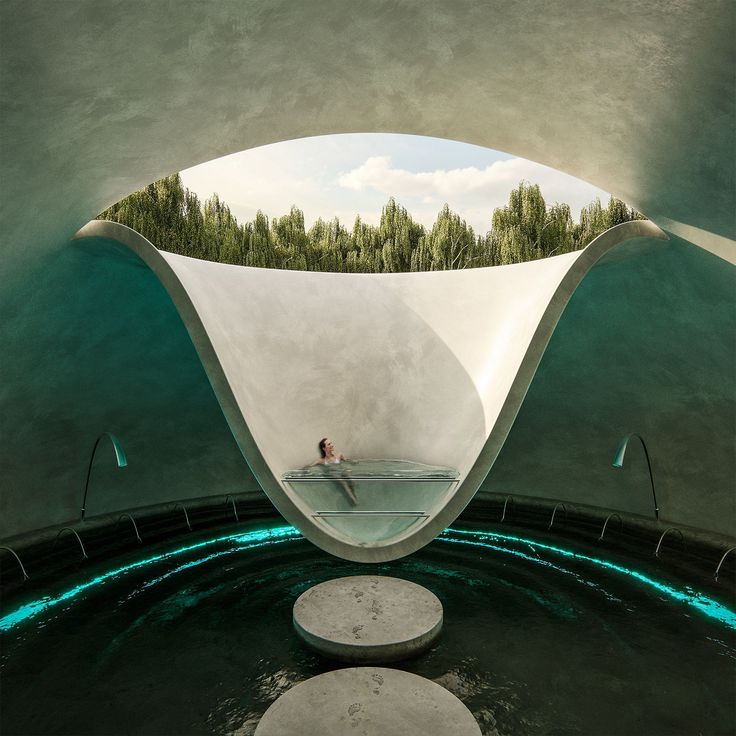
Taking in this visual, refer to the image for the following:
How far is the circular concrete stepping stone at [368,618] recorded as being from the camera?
5383 millimetres

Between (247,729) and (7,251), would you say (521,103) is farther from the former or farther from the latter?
(247,729)

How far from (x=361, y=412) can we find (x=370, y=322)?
148 cm

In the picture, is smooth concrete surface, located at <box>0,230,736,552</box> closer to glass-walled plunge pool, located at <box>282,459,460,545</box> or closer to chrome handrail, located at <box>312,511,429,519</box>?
glass-walled plunge pool, located at <box>282,459,460,545</box>

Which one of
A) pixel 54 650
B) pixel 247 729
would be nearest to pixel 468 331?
pixel 247 729

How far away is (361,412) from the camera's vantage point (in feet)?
28.7

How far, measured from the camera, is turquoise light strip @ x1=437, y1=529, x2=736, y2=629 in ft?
21.3

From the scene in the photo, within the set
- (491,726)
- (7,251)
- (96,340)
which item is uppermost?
(7,251)

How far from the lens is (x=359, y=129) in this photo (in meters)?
6.34

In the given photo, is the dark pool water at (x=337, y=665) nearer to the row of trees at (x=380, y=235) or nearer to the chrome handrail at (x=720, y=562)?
the chrome handrail at (x=720, y=562)

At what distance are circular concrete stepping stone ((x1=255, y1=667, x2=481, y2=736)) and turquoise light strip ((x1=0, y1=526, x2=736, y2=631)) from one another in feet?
12.1

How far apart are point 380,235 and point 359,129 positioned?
54.7 feet

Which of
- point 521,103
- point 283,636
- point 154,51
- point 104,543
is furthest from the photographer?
point 104,543

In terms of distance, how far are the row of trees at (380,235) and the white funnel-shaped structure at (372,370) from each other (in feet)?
37.5

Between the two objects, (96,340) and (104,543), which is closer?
(96,340)
